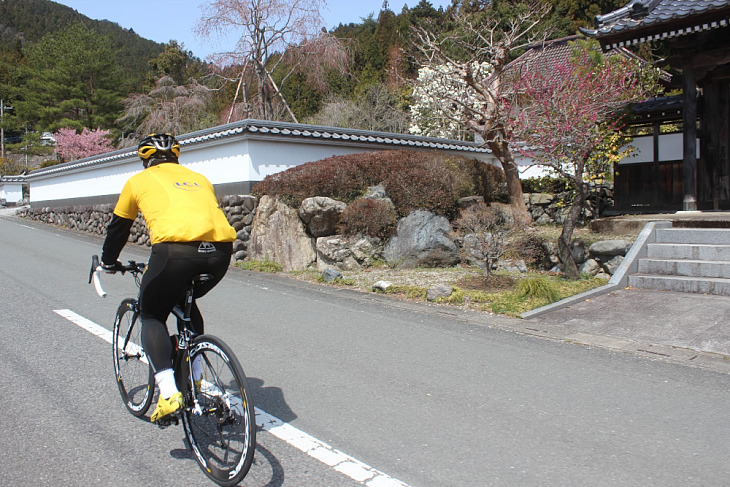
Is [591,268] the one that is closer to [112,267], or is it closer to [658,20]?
[658,20]

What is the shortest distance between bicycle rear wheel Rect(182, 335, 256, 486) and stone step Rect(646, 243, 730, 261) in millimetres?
7824

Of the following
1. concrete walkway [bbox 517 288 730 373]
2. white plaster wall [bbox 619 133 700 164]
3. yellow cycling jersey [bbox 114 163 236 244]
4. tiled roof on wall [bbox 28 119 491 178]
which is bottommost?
concrete walkway [bbox 517 288 730 373]

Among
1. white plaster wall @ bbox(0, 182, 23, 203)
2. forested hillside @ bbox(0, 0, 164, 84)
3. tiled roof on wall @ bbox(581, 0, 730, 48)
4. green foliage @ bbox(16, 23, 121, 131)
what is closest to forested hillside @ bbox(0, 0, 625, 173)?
green foliage @ bbox(16, 23, 121, 131)

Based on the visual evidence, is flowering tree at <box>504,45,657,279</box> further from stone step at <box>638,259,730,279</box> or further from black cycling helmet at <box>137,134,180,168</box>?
black cycling helmet at <box>137,134,180,168</box>

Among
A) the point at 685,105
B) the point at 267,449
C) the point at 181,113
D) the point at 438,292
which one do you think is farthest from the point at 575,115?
the point at 181,113

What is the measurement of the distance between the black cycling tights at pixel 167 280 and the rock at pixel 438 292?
5117 millimetres

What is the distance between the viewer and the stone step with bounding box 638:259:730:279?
784 cm

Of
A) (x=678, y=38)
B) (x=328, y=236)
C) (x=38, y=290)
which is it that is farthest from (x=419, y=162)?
(x=38, y=290)

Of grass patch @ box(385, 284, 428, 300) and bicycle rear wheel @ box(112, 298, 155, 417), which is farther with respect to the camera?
grass patch @ box(385, 284, 428, 300)

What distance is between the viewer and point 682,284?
7.91m

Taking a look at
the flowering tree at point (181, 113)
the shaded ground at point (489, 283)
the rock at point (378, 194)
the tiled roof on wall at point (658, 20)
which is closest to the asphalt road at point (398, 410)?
the shaded ground at point (489, 283)

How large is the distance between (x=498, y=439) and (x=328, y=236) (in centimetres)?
849

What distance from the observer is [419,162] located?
12336 mm

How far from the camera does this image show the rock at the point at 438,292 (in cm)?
806
